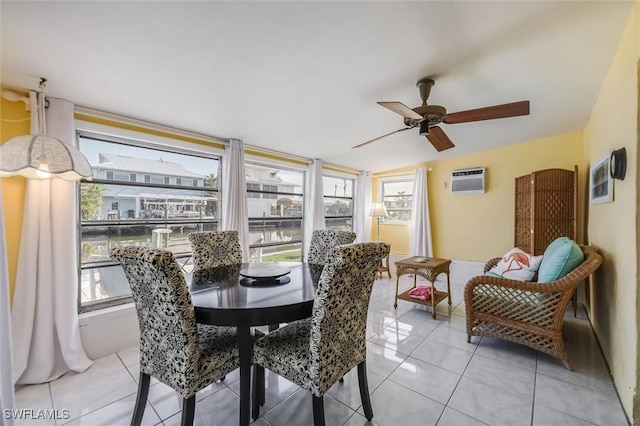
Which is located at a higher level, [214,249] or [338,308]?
[214,249]

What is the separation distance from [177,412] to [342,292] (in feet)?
4.58

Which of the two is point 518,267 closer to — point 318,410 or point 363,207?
point 318,410

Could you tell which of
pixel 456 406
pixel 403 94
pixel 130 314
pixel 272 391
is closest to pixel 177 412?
pixel 272 391

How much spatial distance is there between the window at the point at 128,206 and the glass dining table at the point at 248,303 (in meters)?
1.30

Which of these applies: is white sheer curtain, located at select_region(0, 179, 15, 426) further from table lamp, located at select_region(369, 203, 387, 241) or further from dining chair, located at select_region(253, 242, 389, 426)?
table lamp, located at select_region(369, 203, 387, 241)

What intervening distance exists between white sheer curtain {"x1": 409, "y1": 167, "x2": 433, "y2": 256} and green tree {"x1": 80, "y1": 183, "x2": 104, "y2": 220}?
469 centimetres

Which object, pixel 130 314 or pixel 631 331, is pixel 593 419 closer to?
pixel 631 331

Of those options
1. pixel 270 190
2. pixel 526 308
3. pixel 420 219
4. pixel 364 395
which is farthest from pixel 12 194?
pixel 420 219

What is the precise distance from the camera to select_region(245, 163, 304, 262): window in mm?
3922

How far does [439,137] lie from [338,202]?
10.1ft

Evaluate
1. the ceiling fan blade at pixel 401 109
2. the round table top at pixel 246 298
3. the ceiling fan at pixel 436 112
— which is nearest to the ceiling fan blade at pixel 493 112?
the ceiling fan at pixel 436 112

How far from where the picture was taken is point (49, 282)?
2027mm

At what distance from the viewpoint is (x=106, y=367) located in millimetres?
2158

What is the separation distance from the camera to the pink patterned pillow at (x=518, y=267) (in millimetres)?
2707
